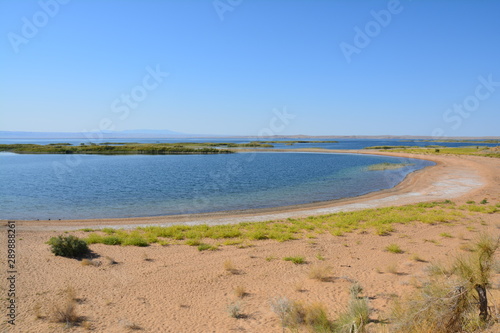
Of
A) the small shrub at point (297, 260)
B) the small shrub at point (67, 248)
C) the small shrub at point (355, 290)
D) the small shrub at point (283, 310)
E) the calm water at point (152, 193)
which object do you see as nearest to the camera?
the small shrub at point (283, 310)

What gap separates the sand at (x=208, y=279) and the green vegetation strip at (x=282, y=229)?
761 millimetres

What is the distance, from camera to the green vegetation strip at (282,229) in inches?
565

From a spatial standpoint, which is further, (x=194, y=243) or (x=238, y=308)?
(x=194, y=243)

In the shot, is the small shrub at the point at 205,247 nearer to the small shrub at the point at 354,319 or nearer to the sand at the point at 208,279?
the sand at the point at 208,279

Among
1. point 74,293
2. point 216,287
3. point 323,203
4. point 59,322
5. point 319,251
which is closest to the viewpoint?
point 59,322

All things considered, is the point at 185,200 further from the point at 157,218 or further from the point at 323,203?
the point at 323,203

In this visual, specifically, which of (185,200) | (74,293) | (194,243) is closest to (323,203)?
(185,200)

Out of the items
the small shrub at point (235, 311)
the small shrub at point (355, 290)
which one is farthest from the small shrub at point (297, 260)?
the small shrub at point (235, 311)

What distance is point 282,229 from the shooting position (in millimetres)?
16344

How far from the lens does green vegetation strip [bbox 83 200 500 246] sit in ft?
47.1

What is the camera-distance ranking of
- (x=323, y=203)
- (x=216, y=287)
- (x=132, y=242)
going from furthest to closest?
(x=323, y=203)
(x=132, y=242)
(x=216, y=287)

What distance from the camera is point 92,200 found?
27.1 meters

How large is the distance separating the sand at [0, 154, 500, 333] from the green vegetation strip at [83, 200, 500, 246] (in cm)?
76

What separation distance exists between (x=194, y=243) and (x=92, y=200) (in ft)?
57.8
